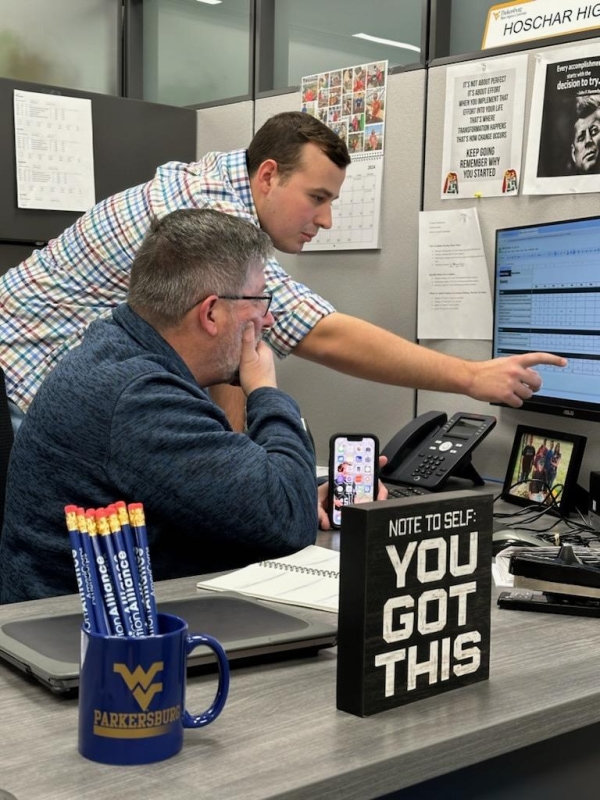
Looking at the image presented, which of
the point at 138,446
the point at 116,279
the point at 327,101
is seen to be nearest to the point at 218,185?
the point at 116,279

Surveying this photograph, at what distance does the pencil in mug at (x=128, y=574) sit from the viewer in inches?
27.6

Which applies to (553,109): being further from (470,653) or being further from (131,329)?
(470,653)

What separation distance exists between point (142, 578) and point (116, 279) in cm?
126

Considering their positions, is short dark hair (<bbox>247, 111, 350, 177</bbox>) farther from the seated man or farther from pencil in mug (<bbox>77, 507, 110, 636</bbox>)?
pencil in mug (<bbox>77, 507, 110, 636</bbox>)

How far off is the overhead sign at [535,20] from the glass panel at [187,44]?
103cm

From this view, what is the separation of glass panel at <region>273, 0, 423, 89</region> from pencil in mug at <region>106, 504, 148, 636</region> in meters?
1.88

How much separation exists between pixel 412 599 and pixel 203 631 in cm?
22

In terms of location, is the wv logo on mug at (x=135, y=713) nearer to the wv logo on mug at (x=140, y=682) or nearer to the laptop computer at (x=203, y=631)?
the wv logo on mug at (x=140, y=682)

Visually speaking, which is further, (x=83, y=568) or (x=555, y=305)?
(x=555, y=305)

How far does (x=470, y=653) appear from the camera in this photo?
85 cm

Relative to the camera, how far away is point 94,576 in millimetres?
697

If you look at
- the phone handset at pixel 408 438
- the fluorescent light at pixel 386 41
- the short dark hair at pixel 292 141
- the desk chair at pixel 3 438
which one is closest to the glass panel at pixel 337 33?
the fluorescent light at pixel 386 41

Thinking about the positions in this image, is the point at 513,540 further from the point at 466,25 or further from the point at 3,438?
the point at 466,25

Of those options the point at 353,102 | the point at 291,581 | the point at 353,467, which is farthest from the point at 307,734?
the point at 353,102
